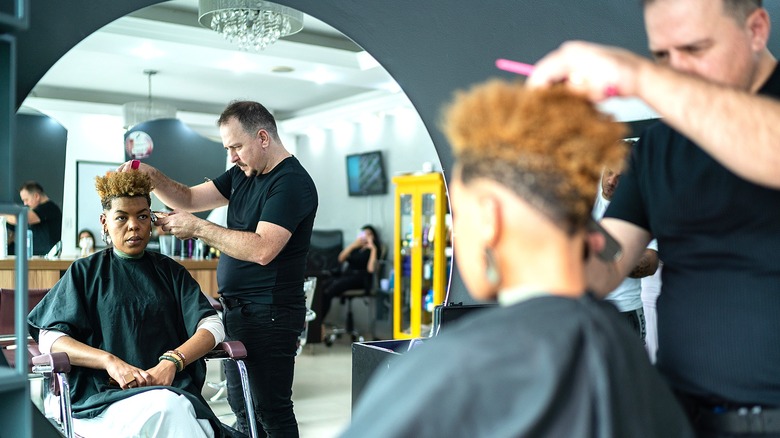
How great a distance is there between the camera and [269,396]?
8.55ft

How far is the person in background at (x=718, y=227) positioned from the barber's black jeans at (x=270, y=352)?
154cm

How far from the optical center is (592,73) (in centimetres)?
97

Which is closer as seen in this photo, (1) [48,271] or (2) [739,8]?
(2) [739,8]

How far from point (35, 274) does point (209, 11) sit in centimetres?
186

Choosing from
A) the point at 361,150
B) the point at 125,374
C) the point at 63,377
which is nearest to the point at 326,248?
the point at 361,150

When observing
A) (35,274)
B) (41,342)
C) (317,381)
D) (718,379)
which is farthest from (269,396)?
(317,381)

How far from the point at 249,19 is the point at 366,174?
14.0ft

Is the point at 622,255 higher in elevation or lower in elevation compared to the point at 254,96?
lower

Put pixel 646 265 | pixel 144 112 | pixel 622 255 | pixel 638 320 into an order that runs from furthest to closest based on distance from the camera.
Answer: pixel 144 112 < pixel 638 320 < pixel 646 265 < pixel 622 255

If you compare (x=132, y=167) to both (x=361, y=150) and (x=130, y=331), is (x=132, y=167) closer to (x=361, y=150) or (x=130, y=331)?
(x=130, y=331)

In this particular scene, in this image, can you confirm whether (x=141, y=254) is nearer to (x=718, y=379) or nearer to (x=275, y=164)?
(x=275, y=164)

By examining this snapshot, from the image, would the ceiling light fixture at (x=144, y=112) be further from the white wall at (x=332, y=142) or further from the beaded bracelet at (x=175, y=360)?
the beaded bracelet at (x=175, y=360)

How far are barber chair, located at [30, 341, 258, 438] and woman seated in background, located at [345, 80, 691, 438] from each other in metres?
1.53

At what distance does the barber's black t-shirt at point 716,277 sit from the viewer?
3.63ft
